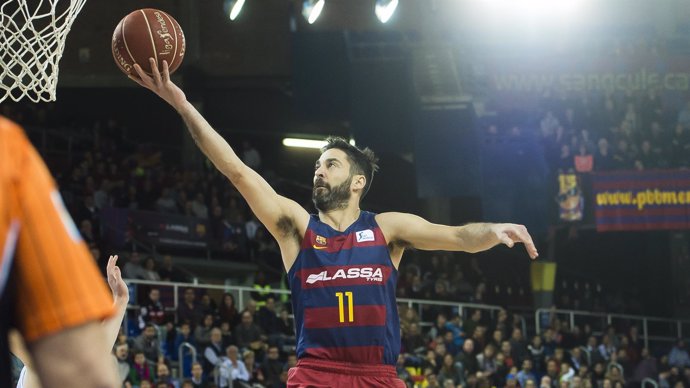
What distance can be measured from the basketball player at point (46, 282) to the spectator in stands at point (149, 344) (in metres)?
13.5

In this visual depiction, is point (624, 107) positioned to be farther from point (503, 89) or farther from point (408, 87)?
point (408, 87)

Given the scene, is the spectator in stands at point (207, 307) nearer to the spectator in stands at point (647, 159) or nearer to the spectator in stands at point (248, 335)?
the spectator in stands at point (248, 335)

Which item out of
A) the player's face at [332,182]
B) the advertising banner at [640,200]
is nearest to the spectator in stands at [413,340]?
the advertising banner at [640,200]

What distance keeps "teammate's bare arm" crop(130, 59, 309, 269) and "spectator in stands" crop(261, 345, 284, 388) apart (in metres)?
10.0

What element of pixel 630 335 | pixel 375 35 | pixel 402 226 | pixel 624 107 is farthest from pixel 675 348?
pixel 402 226

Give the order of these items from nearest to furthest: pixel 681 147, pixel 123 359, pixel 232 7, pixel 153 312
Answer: pixel 123 359 → pixel 153 312 → pixel 681 147 → pixel 232 7

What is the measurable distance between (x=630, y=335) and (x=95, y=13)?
13030 mm

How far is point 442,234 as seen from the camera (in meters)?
5.69

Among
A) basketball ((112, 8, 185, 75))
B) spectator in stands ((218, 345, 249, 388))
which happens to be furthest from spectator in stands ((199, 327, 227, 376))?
basketball ((112, 8, 185, 75))

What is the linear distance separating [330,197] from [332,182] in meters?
0.09

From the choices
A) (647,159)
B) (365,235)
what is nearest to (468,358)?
(647,159)

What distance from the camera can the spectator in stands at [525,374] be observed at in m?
17.8

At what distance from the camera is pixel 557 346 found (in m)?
20.4

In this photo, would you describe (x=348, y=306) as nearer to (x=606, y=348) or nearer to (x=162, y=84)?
(x=162, y=84)
